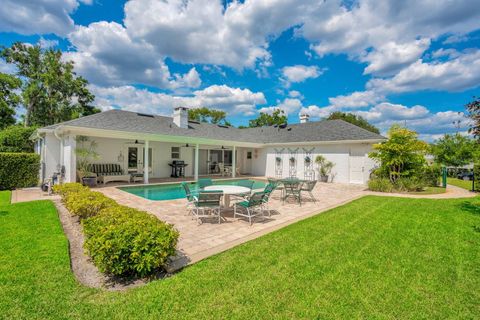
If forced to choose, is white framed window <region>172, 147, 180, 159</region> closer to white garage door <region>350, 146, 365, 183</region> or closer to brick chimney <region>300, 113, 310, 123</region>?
brick chimney <region>300, 113, 310, 123</region>

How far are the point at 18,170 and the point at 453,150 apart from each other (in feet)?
128

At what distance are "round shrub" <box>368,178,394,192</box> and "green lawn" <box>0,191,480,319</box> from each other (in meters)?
7.89

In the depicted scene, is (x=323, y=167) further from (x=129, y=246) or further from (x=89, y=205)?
(x=129, y=246)

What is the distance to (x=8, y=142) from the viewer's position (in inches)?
707

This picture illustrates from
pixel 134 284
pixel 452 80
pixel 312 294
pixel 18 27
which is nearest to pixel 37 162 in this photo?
pixel 18 27

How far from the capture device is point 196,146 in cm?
1638

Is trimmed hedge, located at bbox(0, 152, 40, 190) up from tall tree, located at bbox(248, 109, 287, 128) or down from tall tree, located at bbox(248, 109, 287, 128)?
down

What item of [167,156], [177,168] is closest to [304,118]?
[177,168]

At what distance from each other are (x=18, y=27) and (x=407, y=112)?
40085 mm

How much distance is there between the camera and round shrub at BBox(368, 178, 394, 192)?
13281 mm

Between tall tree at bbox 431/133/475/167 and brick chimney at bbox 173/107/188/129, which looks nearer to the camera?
brick chimney at bbox 173/107/188/129

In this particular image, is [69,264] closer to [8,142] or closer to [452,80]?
[8,142]

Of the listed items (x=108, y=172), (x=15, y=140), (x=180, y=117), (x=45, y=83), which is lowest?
(x=108, y=172)

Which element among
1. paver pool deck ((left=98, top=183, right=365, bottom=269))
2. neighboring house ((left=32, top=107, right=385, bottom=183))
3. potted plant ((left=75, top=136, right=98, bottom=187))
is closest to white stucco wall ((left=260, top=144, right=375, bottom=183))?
neighboring house ((left=32, top=107, right=385, bottom=183))
